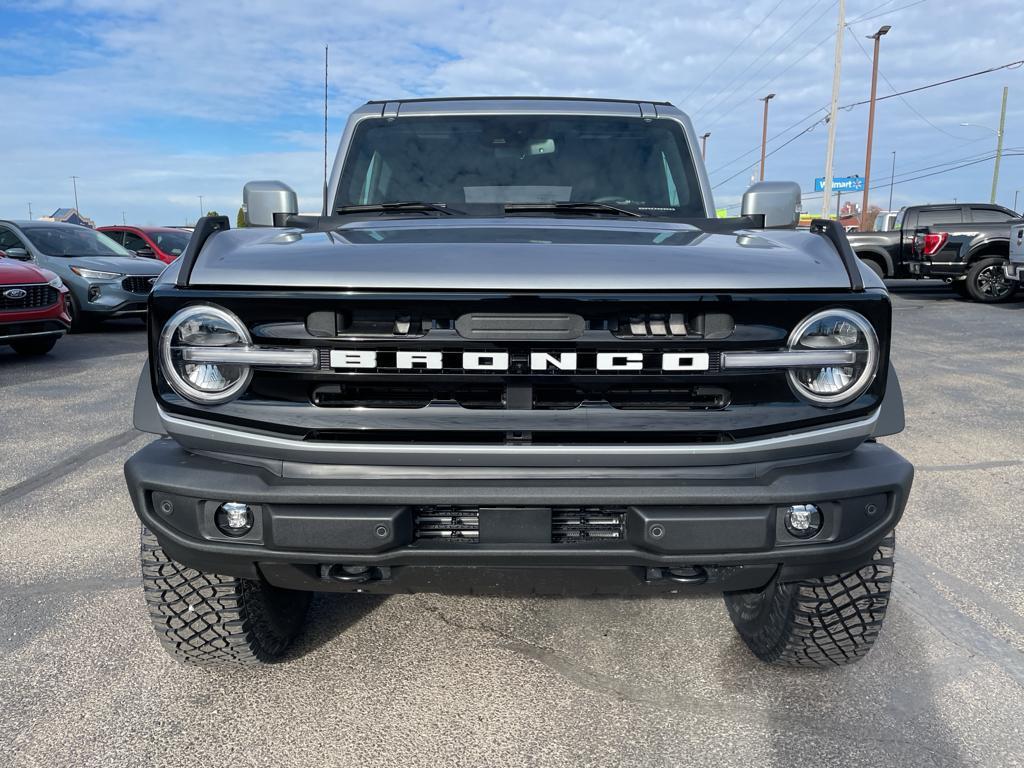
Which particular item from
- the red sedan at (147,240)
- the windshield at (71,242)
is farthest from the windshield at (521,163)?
the red sedan at (147,240)

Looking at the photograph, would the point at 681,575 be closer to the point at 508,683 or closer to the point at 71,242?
the point at 508,683

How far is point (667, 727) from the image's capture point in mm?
2379

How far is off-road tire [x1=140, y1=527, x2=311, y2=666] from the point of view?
242 cm

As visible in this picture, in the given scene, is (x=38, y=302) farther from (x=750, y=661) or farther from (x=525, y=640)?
(x=750, y=661)

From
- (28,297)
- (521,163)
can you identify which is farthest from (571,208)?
(28,297)

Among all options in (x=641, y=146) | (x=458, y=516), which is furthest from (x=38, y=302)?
(x=458, y=516)

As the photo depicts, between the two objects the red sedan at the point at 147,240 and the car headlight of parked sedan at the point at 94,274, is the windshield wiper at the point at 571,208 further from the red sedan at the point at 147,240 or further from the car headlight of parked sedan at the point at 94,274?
the red sedan at the point at 147,240

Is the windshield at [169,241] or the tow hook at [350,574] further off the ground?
the windshield at [169,241]

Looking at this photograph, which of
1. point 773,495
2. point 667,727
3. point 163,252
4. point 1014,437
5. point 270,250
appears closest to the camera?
point 773,495

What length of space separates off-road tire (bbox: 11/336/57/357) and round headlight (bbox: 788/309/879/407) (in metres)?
9.44

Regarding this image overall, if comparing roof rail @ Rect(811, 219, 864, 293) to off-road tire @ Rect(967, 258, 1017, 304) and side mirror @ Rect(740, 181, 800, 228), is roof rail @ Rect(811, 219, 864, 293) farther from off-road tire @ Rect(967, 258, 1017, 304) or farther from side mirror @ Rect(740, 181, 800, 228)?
off-road tire @ Rect(967, 258, 1017, 304)

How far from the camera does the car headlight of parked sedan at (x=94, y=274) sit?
37.5 feet

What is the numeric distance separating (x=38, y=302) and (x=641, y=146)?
778 cm

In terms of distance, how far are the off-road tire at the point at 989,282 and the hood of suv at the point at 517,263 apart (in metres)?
15.7
